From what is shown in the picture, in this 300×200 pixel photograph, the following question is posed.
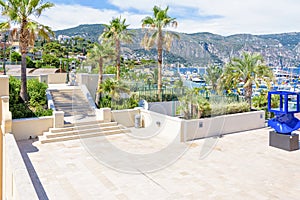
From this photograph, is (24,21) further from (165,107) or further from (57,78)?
(57,78)

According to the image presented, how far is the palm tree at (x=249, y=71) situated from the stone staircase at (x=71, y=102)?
9.07 meters

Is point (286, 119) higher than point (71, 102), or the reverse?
point (71, 102)

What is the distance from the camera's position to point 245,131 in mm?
15367

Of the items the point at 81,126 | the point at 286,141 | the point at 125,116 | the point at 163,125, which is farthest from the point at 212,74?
the point at 81,126

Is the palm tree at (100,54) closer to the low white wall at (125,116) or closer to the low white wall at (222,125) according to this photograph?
the low white wall at (125,116)

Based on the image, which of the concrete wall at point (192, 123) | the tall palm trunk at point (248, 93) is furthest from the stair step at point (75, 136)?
the tall palm trunk at point (248, 93)

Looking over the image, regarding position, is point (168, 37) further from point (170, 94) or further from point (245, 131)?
point (245, 131)

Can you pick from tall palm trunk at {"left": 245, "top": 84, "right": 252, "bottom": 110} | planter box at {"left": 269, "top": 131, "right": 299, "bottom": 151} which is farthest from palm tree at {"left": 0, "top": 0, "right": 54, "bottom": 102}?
planter box at {"left": 269, "top": 131, "right": 299, "bottom": 151}

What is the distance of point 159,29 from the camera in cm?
1983

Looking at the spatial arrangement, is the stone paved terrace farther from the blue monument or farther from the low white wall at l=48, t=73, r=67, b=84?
the low white wall at l=48, t=73, r=67, b=84

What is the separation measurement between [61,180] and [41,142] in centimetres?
474

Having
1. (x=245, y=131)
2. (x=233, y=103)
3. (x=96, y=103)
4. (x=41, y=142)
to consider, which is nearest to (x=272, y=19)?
(x=233, y=103)

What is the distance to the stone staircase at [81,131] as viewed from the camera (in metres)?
13.1

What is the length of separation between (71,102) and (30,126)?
487 centimetres
